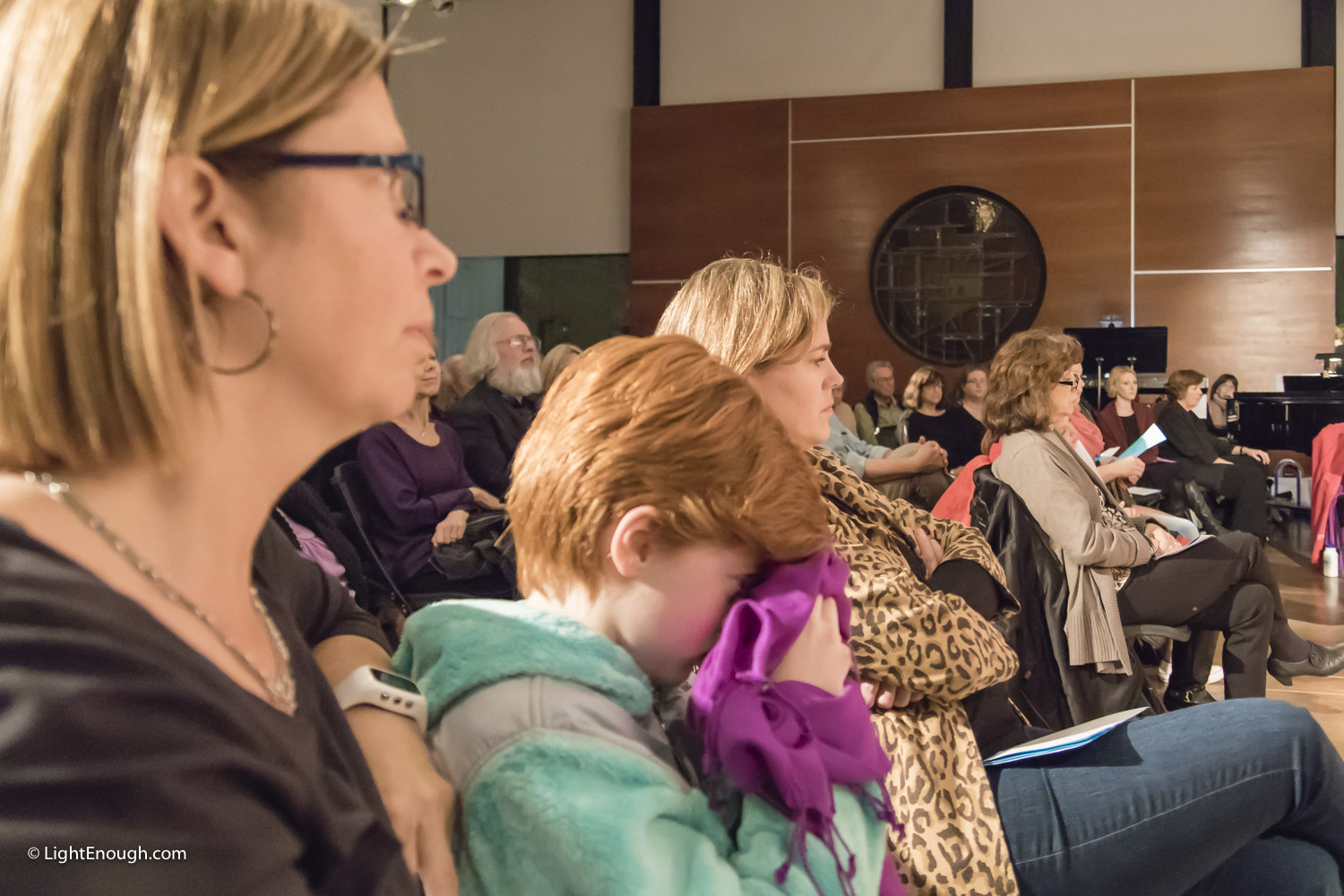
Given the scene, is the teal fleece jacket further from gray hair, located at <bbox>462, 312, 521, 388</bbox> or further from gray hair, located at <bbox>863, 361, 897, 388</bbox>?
gray hair, located at <bbox>863, 361, 897, 388</bbox>

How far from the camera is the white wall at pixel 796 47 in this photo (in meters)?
8.89

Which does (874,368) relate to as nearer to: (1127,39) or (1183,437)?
(1183,437)

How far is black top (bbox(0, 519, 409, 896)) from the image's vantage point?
41 cm

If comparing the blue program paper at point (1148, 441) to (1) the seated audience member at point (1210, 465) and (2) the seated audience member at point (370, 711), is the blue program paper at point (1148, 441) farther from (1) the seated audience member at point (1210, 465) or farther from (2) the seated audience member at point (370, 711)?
(1) the seated audience member at point (1210, 465)

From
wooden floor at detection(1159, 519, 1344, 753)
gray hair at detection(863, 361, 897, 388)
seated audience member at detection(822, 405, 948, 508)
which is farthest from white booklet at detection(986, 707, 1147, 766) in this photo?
gray hair at detection(863, 361, 897, 388)

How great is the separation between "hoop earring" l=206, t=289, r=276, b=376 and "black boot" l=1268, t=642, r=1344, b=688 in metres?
3.28

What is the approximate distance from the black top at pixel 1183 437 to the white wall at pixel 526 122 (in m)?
5.14

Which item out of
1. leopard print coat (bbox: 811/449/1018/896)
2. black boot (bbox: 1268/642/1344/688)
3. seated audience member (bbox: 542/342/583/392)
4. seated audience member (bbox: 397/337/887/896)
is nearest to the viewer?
seated audience member (bbox: 397/337/887/896)

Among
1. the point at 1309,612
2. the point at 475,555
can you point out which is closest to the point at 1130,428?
the point at 1309,612

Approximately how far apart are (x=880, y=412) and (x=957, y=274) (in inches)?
63.3

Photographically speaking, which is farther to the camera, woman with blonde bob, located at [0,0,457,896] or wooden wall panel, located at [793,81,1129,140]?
wooden wall panel, located at [793,81,1129,140]

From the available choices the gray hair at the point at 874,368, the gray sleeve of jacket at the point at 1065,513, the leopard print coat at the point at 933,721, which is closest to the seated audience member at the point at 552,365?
the gray sleeve of jacket at the point at 1065,513

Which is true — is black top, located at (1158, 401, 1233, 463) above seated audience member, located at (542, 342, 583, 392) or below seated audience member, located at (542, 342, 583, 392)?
below

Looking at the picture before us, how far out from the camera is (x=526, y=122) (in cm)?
970
